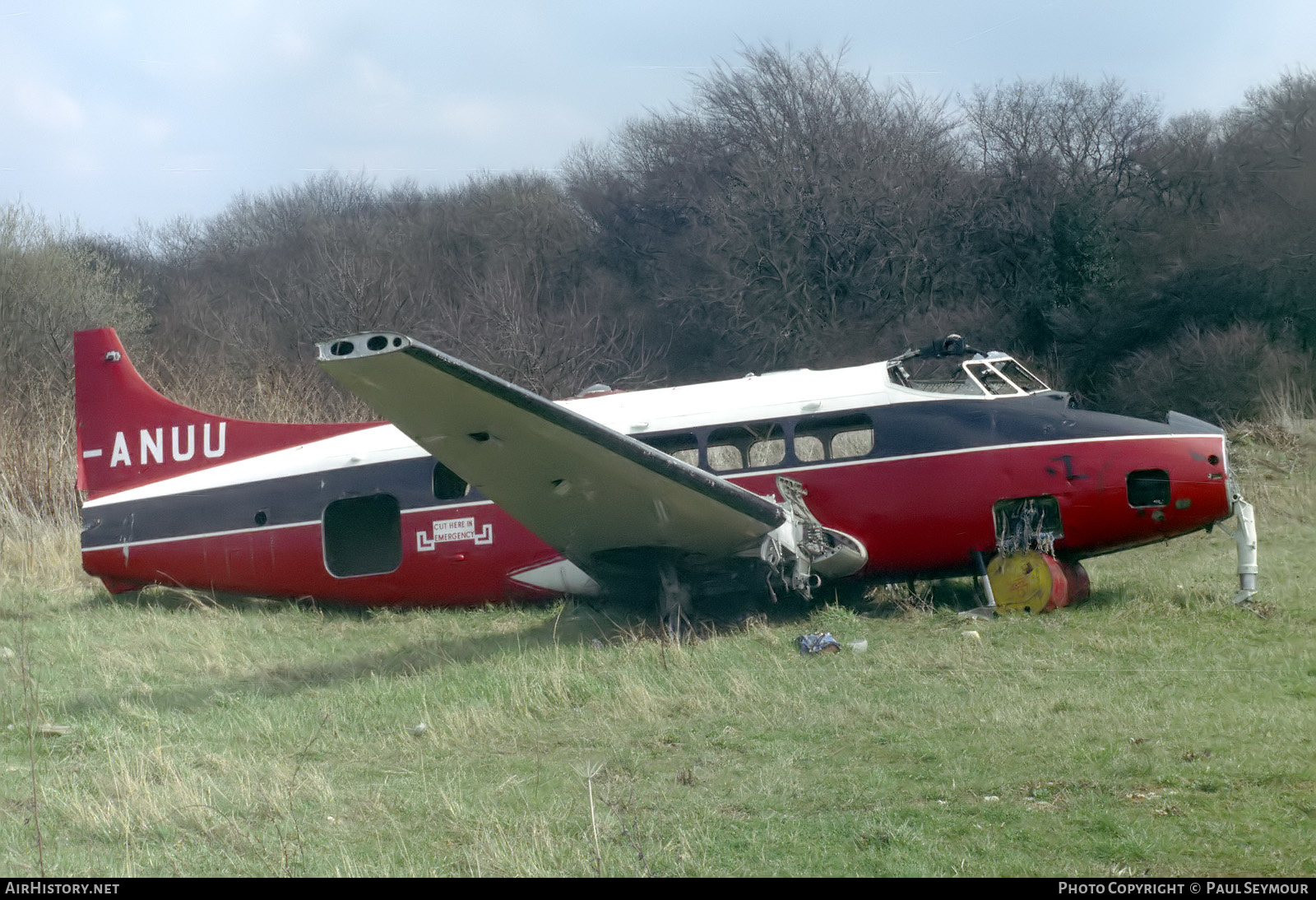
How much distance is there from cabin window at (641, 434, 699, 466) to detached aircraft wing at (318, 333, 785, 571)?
49.5 inches

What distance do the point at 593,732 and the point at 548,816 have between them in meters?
1.88

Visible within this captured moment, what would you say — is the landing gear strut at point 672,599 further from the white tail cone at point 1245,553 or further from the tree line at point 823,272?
the tree line at point 823,272

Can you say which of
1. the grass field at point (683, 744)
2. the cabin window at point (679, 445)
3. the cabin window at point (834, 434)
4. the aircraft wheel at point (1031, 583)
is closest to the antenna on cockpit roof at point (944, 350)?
the cabin window at point (834, 434)

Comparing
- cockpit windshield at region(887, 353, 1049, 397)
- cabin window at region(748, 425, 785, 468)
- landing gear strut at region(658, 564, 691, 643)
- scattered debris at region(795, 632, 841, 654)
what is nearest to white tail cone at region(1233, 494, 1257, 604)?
cockpit windshield at region(887, 353, 1049, 397)

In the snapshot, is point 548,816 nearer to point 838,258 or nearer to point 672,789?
point 672,789

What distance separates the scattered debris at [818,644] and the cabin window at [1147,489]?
3.19m

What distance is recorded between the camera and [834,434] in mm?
11234

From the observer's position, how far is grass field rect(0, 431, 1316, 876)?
5176 mm

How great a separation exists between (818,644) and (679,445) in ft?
9.00

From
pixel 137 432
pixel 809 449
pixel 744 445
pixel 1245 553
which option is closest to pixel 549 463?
pixel 744 445

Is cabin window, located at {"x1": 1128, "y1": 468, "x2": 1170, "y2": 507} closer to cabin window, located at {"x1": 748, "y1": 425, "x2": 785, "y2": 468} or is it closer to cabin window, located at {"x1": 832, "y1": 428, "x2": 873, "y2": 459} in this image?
cabin window, located at {"x1": 832, "y1": 428, "x2": 873, "y2": 459}

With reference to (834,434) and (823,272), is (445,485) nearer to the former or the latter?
(834,434)

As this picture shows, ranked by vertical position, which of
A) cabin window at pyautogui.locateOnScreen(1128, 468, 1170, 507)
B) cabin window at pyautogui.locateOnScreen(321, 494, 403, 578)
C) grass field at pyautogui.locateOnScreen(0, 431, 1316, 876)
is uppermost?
cabin window at pyautogui.locateOnScreen(1128, 468, 1170, 507)

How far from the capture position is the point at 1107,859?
4.80 metres
